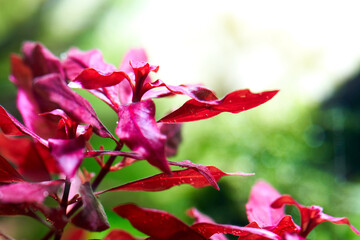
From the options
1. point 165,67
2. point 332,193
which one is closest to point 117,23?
point 165,67

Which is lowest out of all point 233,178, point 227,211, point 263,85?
point 227,211

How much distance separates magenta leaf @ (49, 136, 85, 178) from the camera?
0.21 meters

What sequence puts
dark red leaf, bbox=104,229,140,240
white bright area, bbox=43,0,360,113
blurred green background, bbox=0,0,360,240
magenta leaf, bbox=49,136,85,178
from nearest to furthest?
magenta leaf, bbox=49,136,85,178 → dark red leaf, bbox=104,229,140,240 → blurred green background, bbox=0,0,360,240 → white bright area, bbox=43,0,360,113

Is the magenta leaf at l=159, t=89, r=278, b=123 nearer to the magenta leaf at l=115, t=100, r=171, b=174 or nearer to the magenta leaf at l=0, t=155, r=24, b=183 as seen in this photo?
the magenta leaf at l=115, t=100, r=171, b=174

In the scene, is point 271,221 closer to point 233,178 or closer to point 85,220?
point 85,220

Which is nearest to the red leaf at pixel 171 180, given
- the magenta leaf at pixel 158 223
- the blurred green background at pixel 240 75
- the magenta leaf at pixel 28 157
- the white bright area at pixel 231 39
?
the magenta leaf at pixel 158 223

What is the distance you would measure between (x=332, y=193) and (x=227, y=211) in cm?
49

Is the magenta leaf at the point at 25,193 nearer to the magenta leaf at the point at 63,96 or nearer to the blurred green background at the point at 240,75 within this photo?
the magenta leaf at the point at 63,96

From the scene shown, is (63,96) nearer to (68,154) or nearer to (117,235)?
(68,154)

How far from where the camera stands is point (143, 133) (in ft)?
0.77

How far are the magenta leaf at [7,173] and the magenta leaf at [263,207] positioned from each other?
0.22 m

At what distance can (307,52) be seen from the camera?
2480 mm

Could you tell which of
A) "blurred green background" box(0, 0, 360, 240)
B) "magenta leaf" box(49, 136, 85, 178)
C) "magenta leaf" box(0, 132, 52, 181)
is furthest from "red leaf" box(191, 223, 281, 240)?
"blurred green background" box(0, 0, 360, 240)

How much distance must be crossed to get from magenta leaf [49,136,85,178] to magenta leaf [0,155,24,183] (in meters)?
0.09
